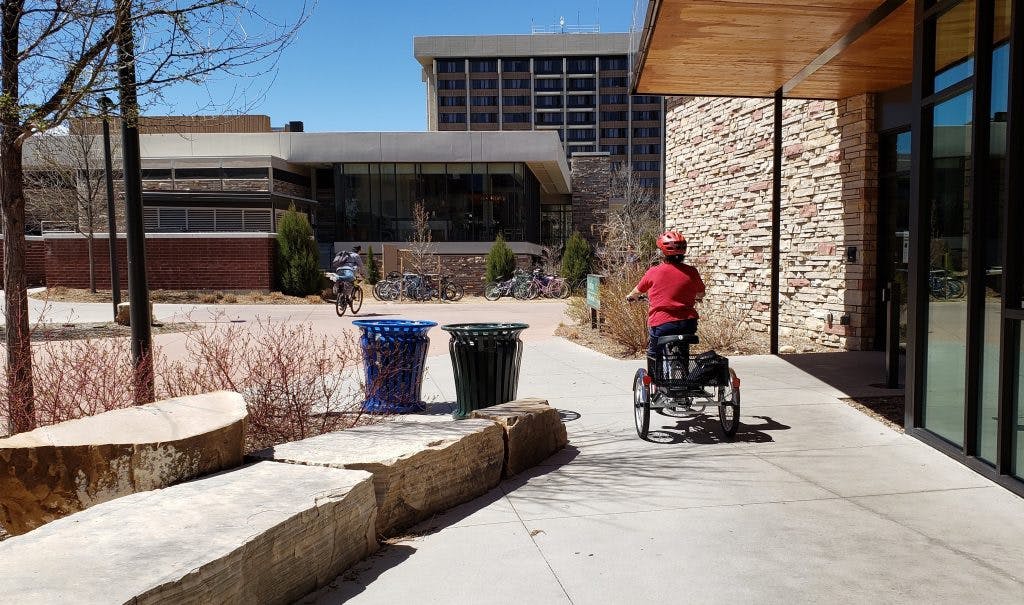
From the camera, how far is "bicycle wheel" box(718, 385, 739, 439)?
6.36m

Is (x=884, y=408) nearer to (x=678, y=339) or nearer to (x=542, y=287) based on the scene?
(x=678, y=339)

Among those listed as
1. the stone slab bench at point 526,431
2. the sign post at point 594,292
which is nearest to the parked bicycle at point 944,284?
the stone slab bench at point 526,431

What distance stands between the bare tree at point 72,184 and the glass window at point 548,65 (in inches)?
3057

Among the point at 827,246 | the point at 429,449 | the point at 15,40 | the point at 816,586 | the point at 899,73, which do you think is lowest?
the point at 816,586

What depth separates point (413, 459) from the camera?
4527mm

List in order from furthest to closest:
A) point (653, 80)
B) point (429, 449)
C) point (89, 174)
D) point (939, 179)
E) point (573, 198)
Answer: point (573, 198) < point (89, 174) < point (653, 80) < point (939, 179) < point (429, 449)

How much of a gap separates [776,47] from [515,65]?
313ft

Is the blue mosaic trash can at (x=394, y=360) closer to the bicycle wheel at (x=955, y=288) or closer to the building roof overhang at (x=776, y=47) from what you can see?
the building roof overhang at (x=776, y=47)

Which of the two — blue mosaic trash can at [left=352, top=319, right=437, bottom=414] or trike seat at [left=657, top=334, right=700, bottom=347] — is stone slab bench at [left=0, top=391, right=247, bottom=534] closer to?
blue mosaic trash can at [left=352, top=319, right=437, bottom=414]

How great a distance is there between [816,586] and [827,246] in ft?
30.2

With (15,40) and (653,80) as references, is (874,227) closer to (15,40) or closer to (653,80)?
(653,80)

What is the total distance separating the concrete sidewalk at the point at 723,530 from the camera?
362 cm

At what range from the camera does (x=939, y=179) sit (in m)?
6.29

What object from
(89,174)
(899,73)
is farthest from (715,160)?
(89,174)
